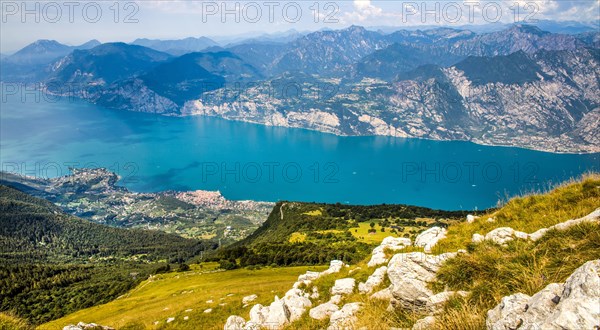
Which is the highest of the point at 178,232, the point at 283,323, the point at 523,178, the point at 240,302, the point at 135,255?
the point at 283,323

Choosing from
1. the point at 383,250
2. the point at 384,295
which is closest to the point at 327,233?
the point at 383,250

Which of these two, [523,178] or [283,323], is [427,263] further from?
[523,178]

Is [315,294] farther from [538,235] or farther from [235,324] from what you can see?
[538,235]

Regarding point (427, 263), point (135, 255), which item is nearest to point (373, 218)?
point (427, 263)

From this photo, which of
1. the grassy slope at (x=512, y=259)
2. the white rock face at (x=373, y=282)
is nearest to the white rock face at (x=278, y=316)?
the grassy slope at (x=512, y=259)

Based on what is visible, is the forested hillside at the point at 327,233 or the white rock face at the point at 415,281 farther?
the forested hillside at the point at 327,233

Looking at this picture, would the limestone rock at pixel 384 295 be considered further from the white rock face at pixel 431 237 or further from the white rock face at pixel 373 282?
the white rock face at pixel 431 237

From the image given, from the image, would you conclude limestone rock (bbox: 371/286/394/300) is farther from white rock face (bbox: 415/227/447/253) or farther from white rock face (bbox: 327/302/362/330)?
white rock face (bbox: 415/227/447/253)
